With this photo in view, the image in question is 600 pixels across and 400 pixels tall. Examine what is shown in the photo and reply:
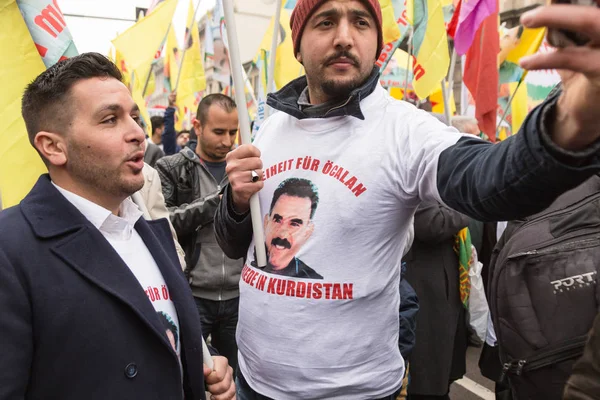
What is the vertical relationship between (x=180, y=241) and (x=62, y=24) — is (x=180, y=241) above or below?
below

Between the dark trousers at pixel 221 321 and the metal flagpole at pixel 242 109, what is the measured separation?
161 cm

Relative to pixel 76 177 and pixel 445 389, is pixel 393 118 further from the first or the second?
pixel 445 389

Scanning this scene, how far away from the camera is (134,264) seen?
1.55 metres

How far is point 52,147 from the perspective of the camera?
1515 mm

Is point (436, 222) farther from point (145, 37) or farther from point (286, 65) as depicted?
point (145, 37)

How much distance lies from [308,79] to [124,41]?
4.10 m

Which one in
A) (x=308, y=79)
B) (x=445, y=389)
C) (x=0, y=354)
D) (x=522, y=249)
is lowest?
(x=445, y=389)

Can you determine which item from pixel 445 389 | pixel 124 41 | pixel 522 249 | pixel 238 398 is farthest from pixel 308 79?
pixel 124 41

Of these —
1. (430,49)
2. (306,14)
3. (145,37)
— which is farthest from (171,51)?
(306,14)

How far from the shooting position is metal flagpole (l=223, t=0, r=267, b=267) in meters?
1.76

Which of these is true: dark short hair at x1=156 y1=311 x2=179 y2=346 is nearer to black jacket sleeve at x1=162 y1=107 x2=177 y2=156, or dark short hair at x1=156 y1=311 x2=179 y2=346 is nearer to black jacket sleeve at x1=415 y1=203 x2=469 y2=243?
black jacket sleeve at x1=415 y1=203 x2=469 y2=243

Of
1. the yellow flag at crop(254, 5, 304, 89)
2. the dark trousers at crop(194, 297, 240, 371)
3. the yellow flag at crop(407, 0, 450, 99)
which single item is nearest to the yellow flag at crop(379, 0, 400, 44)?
the yellow flag at crop(407, 0, 450, 99)

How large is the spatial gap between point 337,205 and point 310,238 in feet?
0.44

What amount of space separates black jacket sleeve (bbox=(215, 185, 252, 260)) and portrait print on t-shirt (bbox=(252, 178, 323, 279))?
0.58ft
